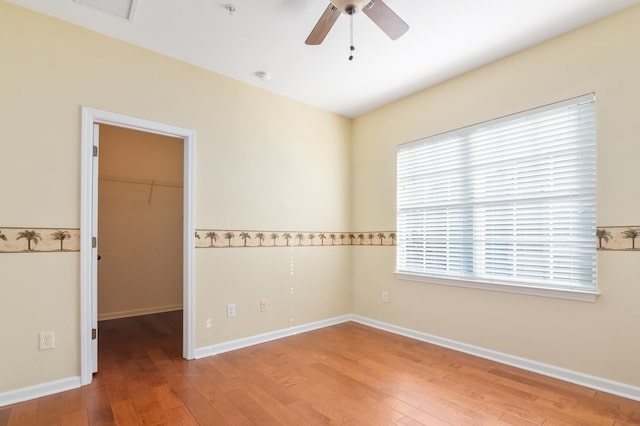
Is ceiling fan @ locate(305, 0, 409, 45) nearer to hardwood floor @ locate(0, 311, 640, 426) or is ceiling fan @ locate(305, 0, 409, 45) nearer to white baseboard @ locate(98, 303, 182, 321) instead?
hardwood floor @ locate(0, 311, 640, 426)

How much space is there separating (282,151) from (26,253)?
241 cm

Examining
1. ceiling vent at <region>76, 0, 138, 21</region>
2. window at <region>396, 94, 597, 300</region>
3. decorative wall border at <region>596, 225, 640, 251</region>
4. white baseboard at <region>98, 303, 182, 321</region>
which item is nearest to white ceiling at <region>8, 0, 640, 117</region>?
ceiling vent at <region>76, 0, 138, 21</region>

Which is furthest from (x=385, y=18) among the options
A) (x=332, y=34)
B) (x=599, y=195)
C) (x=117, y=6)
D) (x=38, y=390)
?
(x=38, y=390)

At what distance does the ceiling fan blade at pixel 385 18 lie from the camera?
1.95 m

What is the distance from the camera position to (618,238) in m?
2.34

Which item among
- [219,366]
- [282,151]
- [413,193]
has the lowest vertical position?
[219,366]

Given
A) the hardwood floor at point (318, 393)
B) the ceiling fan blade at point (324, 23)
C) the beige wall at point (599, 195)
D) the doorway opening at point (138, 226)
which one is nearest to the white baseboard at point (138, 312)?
the doorway opening at point (138, 226)

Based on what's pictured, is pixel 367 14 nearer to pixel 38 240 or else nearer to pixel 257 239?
pixel 257 239

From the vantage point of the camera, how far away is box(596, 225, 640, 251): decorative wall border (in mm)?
2281

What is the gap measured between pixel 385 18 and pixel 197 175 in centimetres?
207

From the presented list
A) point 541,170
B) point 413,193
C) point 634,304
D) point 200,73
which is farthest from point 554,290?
point 200,73

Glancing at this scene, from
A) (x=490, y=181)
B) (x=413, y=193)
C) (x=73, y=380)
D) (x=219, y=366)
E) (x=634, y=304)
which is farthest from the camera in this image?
(x=413, y=193)

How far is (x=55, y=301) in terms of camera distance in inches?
94.3

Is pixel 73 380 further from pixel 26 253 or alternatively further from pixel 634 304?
pixel 634 304
